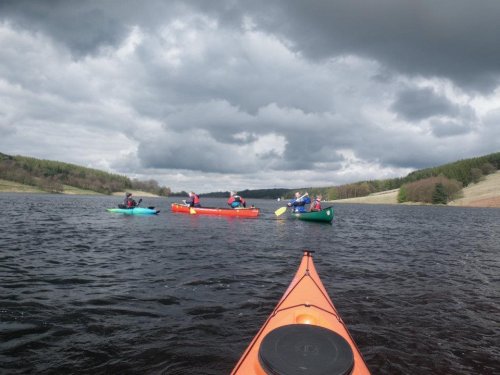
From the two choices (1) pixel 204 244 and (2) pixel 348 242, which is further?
(2) pixel 348 242

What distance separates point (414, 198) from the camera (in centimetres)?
13425

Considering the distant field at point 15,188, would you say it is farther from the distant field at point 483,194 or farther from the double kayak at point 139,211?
the distant field at point 483,194

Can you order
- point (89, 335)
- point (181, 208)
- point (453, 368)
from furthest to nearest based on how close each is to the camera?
1. point (181, 208)
2. point (89, 335)
3. point (453, 368)

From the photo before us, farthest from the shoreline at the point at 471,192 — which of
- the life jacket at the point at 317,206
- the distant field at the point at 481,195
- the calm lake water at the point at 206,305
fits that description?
the calm lake water at the point at 206,305

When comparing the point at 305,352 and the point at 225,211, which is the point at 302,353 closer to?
the point at 305,352

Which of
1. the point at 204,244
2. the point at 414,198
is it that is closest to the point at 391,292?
the point at 204,244

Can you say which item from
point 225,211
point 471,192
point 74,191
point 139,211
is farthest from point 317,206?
point 74,191

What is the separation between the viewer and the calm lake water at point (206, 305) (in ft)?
20.8

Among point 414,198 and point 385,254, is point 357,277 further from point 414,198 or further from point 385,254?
point 414,198

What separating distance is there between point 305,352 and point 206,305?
541 cm

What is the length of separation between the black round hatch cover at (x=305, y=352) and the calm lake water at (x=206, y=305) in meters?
2.05

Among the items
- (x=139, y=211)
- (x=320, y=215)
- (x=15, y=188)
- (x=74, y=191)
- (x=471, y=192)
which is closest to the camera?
(x=320, y=215)

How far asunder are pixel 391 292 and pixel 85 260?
12.0 metres

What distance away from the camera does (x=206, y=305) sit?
9117mm
